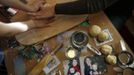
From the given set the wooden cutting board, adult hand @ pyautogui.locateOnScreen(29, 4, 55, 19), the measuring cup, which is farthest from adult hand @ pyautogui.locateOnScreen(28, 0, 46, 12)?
the measuring cup

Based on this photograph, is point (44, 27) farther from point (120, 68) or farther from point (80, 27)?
point (120, 68)

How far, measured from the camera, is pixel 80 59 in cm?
130

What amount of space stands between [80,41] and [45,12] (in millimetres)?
294

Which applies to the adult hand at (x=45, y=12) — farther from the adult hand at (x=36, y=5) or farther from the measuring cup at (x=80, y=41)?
the measuring cup at (x=80, y=41)

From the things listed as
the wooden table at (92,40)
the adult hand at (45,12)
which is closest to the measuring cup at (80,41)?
the wooden table at (92,40)

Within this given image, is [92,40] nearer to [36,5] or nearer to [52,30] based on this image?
[52,30]

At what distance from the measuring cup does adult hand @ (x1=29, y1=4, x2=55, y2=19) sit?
0.21 meters

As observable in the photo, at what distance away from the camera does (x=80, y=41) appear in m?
1.33

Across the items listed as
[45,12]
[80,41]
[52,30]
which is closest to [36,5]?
[45,12]

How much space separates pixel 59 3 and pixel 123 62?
50cm

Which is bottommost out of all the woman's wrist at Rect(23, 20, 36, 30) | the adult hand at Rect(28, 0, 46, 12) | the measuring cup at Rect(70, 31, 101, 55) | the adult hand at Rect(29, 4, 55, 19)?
the measuring cup at Rect(70, 31, 101, 55)

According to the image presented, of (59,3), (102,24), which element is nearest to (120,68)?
→ (102,24)

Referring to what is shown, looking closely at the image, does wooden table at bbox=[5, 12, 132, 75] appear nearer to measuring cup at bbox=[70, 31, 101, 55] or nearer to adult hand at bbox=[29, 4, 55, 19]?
measuring cup at bbox=[70, 31, 101, 55]

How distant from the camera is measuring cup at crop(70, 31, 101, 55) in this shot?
1.31 meters
